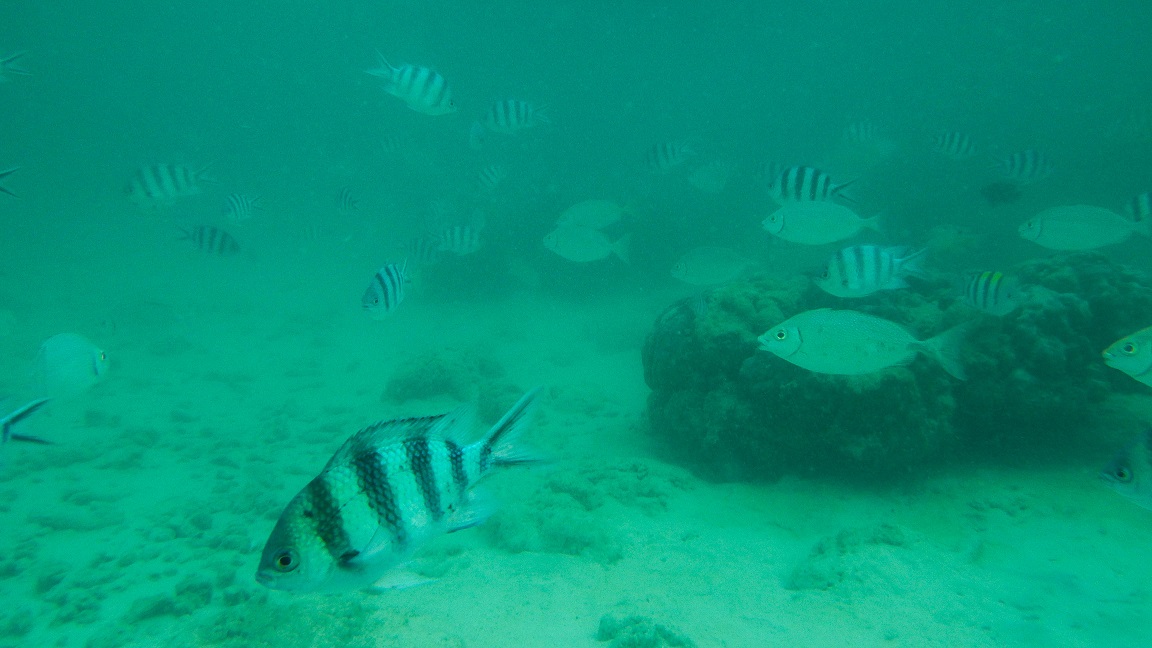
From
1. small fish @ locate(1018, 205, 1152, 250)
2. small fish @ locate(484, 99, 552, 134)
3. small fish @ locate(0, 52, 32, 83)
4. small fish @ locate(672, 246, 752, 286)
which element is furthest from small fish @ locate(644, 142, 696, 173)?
small fish @ locate(0, 52, 32, 83)

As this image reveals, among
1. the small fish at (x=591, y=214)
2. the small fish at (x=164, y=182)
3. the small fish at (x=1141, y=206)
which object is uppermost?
the small fish at (x=164, y=182)

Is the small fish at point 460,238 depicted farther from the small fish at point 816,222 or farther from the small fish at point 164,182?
the small fish at point 816,222

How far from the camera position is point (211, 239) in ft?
26.3

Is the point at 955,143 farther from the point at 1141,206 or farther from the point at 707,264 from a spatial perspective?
the point at 707,264

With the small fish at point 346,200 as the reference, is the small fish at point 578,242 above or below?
below

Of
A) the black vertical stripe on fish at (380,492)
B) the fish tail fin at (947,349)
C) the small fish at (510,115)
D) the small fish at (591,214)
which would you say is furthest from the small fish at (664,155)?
the black vertical stripe on fish at (380,492)

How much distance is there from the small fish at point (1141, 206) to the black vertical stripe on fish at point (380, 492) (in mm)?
8569

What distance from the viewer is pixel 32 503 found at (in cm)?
676

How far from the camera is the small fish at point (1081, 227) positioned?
5535 mm

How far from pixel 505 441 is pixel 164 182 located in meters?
8.87

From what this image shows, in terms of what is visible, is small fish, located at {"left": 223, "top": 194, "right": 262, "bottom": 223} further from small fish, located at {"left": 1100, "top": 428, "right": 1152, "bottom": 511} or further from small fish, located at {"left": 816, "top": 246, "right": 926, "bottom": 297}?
small fish, located at {"left": 1100, "top": 428, "right": 1152, "bottom": 511}

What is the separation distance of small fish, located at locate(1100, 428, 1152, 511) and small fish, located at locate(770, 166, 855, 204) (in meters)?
3.68

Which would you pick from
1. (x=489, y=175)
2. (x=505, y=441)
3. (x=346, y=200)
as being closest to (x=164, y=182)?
(x=346, y=200)

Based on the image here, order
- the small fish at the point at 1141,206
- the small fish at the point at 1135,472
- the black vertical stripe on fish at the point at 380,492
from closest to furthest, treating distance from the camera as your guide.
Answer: the black vertical stripe on fish at the point at 380,492 < the small fish at the point at 1135,472 < the small fish at the point at 1141,206
